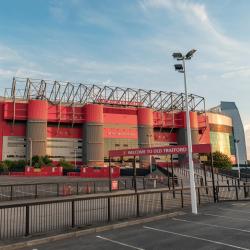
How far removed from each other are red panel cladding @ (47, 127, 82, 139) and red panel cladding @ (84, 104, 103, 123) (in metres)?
5.85

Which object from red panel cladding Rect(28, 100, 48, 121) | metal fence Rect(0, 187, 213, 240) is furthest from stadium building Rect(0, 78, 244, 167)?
metal fence Rect(0, 187, 213, 240)

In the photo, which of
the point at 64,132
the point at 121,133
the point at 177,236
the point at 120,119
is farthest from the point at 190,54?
the point at 120,119

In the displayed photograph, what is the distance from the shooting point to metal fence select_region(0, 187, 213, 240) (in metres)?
10.9

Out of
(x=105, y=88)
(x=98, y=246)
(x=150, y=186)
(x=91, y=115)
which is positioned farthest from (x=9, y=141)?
(x=98, y=246)

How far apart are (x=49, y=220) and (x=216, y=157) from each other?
89.2 meters

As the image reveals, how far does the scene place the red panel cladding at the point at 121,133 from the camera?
94125 millimetres

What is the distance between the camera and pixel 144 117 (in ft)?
319

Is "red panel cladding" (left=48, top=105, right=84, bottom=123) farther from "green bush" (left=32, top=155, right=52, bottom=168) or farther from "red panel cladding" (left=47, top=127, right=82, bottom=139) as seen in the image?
"green bush" (left=32, top=155, right=52, bottom=168)

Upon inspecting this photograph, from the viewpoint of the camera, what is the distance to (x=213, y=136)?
123m

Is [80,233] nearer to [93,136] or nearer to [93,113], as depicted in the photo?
[93,136]

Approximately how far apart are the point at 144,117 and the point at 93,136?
62.2 feet

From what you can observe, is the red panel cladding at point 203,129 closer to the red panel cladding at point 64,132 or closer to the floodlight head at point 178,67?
the red panel cladding at point 64,132

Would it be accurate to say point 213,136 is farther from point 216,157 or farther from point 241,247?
point 241,247

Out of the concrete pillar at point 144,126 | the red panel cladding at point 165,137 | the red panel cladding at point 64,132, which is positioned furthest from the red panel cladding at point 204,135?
the red panel cladding at point 64,132
